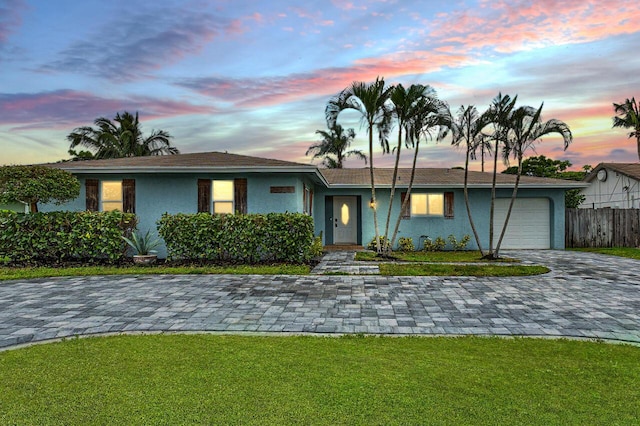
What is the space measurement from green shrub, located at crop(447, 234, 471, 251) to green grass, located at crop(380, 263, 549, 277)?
4876 mm

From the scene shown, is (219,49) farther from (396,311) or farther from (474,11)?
(396,311)

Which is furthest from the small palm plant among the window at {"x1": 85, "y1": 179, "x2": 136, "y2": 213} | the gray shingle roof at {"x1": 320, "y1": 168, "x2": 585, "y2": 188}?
the gray shingle roof at {"x1": 320, "y1": 168, "x2": 585, "y2": 188}

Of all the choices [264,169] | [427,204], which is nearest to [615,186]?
[427,204]

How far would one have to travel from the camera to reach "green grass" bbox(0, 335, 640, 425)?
107 inches

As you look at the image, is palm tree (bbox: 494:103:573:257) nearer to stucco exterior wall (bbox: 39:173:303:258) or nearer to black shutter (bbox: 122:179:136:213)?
A: stucco exterior wall (bbox: 39:173:303:258)

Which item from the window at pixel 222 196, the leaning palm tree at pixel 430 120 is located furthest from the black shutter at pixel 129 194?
the leaning palm tree at pixel 430 120

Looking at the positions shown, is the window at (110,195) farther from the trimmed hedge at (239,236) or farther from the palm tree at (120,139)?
the palm tree at (120,139)

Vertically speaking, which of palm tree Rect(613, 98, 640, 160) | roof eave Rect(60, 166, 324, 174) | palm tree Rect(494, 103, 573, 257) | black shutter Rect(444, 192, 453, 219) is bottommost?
black shutter Rect(444, 192, 453, 219)

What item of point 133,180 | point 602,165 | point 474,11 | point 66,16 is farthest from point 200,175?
point 602,165

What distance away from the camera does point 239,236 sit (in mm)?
10508

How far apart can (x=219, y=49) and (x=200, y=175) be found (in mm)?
4213

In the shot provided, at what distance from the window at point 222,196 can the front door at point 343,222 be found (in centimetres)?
577

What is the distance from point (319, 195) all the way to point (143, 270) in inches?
324

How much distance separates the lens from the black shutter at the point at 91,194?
12.1 meters
